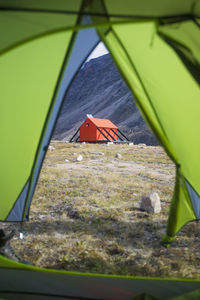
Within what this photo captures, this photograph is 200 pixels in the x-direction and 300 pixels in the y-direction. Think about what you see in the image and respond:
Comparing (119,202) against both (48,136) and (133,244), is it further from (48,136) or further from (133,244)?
(48,136)

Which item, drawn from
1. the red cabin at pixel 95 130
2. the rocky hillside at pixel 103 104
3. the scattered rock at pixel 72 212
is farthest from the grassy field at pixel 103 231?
the rocky hillside at pixel 103 104

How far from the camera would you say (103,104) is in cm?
4691

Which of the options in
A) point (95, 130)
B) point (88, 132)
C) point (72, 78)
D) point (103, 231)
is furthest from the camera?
point (88, 132)

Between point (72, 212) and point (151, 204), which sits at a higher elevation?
point (72, 212)

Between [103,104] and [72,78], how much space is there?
4491cm

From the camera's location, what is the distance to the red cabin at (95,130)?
14.2 meters

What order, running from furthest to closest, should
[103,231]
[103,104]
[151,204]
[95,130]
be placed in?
[103,104], [95,130], [151,204], [103,231]

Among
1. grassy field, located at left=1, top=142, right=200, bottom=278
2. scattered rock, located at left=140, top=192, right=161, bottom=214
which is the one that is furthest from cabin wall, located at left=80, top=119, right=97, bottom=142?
scattered rock, located at left=140, top=192, right=161, bottom=214

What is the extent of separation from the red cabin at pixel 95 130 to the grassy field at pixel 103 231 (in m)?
8.46

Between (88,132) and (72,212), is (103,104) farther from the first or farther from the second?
(72,212)

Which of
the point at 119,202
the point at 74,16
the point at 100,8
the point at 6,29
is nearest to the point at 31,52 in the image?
the point at 6,29

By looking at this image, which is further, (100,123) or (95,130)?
(100,123)

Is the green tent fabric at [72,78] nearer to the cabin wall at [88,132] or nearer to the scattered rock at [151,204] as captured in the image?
the scattered rock at [151,204]

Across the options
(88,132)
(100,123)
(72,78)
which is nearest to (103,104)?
(100,123)
